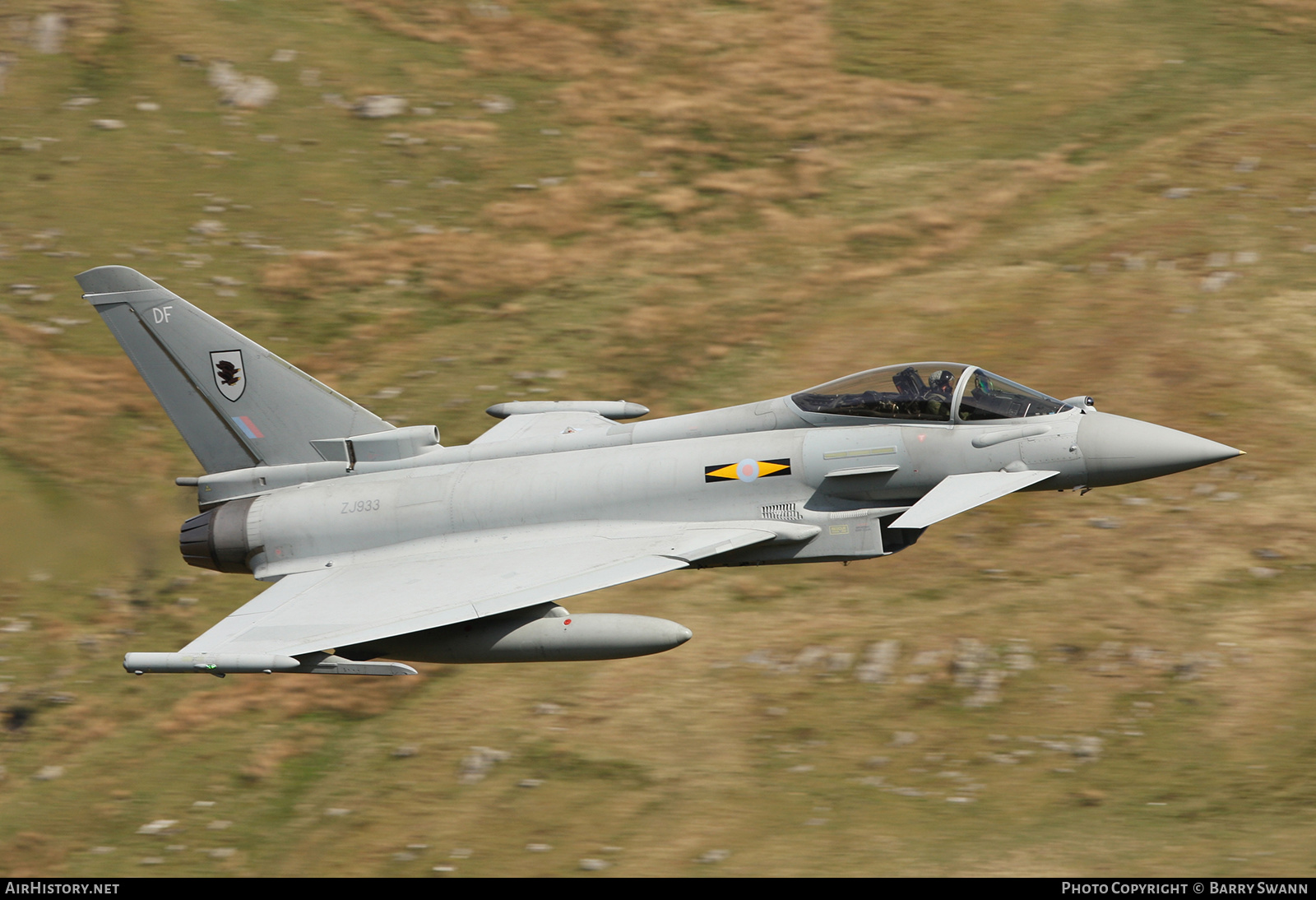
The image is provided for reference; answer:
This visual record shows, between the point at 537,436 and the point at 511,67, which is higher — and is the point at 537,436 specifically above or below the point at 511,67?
below

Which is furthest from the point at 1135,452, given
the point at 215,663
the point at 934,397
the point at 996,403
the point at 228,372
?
the point at 228,372

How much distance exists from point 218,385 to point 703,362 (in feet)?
38.9

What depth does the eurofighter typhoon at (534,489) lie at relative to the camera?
1559 cm

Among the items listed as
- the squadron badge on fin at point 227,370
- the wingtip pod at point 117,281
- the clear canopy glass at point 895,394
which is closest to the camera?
the clear canopy glass at point 895,394

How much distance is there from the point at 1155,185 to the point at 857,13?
12.7m

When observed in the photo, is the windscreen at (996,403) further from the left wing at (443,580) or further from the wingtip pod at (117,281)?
the wingtip pod at (117,281)

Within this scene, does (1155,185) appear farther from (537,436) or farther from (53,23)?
(53,23)

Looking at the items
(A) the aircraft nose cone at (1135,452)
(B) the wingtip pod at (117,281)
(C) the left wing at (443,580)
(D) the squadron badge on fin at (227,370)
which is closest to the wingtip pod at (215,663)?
(C) the left wing at (443,580)

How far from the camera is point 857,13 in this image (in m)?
39.8

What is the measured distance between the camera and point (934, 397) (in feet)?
52.5

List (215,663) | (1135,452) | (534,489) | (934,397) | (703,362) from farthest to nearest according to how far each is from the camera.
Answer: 1. (703,362)
2. (534,489)
3. (934,397)
4. (1135,452)
5. (215,663)

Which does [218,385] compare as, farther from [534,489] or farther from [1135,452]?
[1135,452]

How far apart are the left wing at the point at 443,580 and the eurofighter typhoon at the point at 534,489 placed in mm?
34
